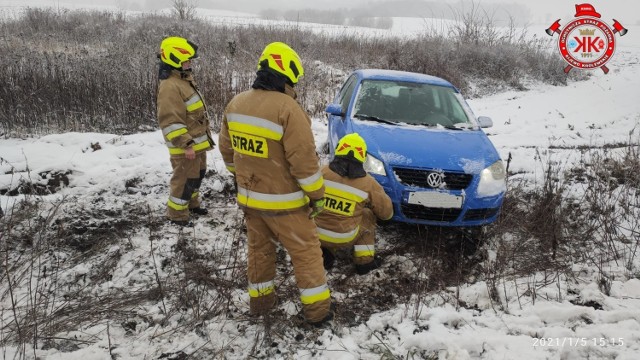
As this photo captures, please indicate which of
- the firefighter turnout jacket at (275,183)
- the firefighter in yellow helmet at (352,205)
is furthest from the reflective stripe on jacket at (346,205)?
the firefighter turnout jacket at (275,183)

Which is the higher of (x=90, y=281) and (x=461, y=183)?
(x=461, y=183)

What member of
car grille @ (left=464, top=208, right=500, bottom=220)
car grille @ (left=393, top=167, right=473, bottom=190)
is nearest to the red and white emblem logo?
car grille @ (left=464, top=208, right=500, bottom=220)

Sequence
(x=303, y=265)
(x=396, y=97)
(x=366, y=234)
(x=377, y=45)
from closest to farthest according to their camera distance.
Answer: (x=303, y=265) → (x=366, y=234) → (x=396, y=97) → (x=377, y=45)

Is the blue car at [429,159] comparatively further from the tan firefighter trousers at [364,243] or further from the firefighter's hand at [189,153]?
the firefighter's hand at [189,153]

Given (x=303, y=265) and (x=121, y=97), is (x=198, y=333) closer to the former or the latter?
(x=303, y=265)

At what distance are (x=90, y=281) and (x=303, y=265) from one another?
1930 millimetres

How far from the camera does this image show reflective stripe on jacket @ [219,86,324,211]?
2328 mm

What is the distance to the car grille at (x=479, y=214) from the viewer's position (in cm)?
368

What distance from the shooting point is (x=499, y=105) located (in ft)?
36.5

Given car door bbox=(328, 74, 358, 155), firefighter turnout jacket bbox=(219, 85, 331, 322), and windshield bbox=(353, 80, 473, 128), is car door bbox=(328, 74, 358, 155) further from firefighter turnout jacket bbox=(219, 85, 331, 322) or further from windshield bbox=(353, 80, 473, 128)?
firefighter turnout jacket bbox=(219, 85, 331, 322)

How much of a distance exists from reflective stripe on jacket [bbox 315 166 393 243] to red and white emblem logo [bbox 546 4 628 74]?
13.6m

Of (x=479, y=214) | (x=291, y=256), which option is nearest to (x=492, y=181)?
(x=479, y=214)

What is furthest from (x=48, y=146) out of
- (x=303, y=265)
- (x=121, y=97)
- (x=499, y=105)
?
(x=499, y=105)

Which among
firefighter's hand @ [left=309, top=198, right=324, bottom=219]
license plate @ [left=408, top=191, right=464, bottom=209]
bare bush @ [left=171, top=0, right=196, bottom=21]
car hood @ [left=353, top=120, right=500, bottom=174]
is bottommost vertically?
license plate @ [left=408, top=191, right=464, bottom=209]
